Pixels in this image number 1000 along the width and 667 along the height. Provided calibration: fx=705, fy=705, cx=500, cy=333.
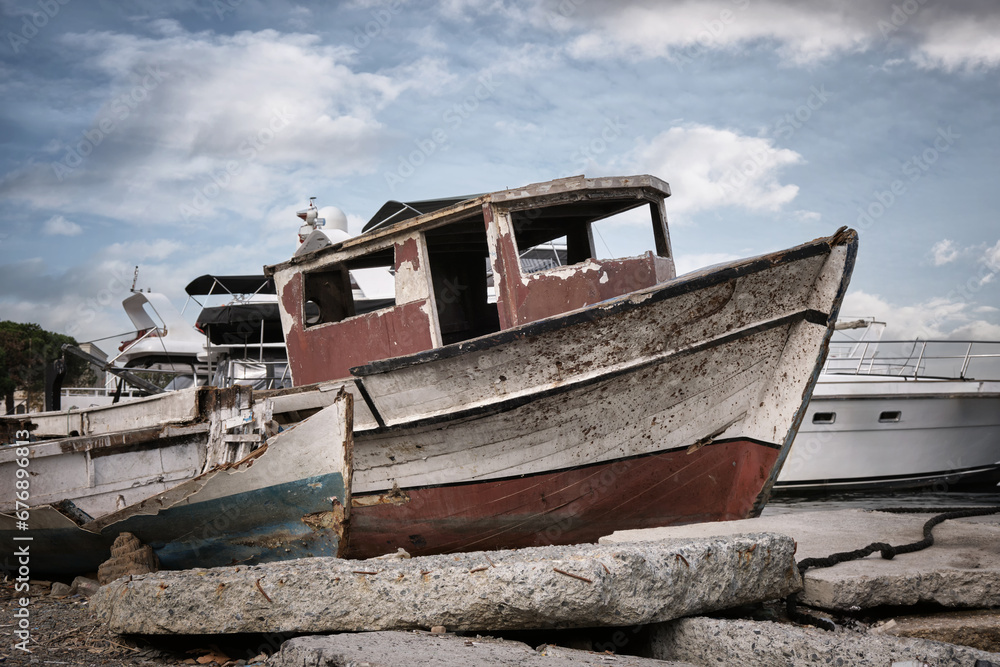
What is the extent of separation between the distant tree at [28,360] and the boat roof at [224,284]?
22.9m

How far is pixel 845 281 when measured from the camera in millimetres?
5223

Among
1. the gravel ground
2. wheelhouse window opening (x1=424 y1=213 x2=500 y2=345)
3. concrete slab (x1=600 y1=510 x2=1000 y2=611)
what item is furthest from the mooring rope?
wheelhouse window opening (x1=424 y1=213 x2=500 y2=345)

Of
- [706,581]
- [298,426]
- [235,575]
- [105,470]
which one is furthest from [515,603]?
[105,470]

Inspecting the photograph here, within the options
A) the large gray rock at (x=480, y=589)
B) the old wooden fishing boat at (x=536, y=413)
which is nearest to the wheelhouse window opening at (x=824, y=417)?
the old wooden fishing boat at (x=536, y=413)

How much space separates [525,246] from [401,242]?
5.77 feet

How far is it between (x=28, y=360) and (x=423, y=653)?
40679mm

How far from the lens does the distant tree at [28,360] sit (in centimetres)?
3322

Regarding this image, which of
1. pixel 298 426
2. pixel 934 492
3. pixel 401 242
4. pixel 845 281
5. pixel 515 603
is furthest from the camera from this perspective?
pixel 934 492

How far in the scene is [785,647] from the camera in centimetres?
277

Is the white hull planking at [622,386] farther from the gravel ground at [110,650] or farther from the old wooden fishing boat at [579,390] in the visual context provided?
the gravel ground at [110,650]

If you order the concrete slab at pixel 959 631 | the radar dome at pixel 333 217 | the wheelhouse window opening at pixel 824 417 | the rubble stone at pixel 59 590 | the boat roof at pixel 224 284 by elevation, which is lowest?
the concrete slab at pixel 959 631

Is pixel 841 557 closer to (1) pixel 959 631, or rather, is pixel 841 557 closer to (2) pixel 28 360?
(1) pixel 959 631

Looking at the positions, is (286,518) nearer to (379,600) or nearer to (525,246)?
(379,600)

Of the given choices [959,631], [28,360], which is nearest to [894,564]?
[959,631]
